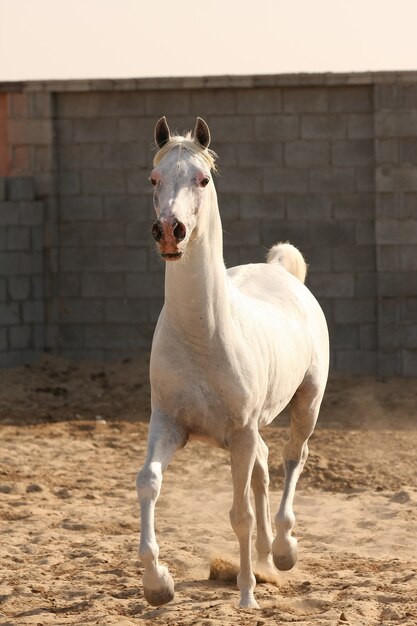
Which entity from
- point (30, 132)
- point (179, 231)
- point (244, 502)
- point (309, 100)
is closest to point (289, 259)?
point (244, 502)

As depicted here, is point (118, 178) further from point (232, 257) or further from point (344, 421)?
point (344, 421)

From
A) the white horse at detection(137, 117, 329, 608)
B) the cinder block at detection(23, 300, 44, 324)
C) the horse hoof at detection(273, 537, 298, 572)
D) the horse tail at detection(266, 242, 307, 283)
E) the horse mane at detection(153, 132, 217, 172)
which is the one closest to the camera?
the white horse at detection(137, 117, 329, 608)

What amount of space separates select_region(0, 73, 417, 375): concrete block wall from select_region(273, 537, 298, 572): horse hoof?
22.2 feet

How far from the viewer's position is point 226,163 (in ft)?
42.0

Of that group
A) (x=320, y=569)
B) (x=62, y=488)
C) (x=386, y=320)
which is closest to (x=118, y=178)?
(x=386, y=320)

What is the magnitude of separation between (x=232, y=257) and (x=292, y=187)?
972 mm

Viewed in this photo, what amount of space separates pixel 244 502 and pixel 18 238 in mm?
8004

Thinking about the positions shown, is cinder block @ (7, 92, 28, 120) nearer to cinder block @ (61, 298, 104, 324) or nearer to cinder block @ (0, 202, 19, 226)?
cinder block @ (0, 202, 19, 226)

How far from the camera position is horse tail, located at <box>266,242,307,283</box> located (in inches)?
282

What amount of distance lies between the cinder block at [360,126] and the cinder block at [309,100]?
1.04ft

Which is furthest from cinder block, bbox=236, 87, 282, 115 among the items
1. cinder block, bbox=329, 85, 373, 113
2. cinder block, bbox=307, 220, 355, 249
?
cinder block, bbox=307, 220, 355, 249

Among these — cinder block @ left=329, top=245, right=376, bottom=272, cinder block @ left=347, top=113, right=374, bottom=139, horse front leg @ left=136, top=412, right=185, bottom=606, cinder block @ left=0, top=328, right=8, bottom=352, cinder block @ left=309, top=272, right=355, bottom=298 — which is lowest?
horse front leg @ left=136, top=412, right=185, bottom=606

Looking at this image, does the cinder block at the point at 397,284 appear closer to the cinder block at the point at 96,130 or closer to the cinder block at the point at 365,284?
the cinder block at the point at 365,284

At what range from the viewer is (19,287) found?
42.4 ft
